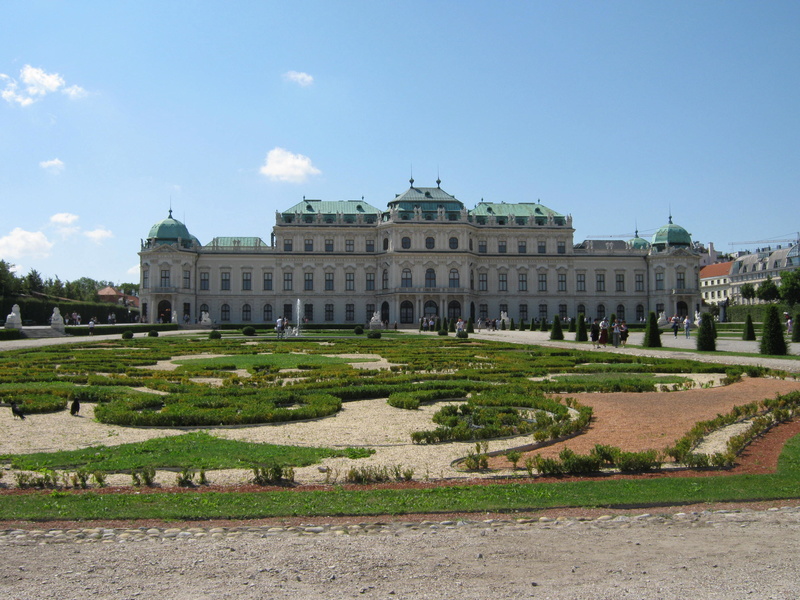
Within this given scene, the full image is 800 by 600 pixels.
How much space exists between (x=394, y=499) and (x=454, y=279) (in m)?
68.1

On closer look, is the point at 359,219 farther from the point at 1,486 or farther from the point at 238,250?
the point at 1,486

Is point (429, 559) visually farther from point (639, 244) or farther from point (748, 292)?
point (748, 292)

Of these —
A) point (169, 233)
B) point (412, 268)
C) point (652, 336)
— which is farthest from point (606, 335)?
point (169, 233)

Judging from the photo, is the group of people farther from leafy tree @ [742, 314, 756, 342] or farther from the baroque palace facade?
the baroque palace facade

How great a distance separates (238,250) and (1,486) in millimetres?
71476

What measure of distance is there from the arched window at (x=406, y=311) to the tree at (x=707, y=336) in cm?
4574

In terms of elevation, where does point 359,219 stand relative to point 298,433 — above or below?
above

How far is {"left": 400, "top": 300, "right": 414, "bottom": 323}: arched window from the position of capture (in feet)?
245

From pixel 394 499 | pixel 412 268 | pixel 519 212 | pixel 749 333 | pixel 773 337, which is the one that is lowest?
pixel 394 499

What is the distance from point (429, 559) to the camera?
19.3ft

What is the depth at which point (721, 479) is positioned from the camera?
811 centimetres

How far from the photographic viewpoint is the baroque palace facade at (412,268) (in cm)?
7438

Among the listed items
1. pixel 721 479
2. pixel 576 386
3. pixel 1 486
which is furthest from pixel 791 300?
pixel 1 486

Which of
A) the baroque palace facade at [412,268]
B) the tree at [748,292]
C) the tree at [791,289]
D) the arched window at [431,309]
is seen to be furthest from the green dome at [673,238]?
the tree at [748,292]
